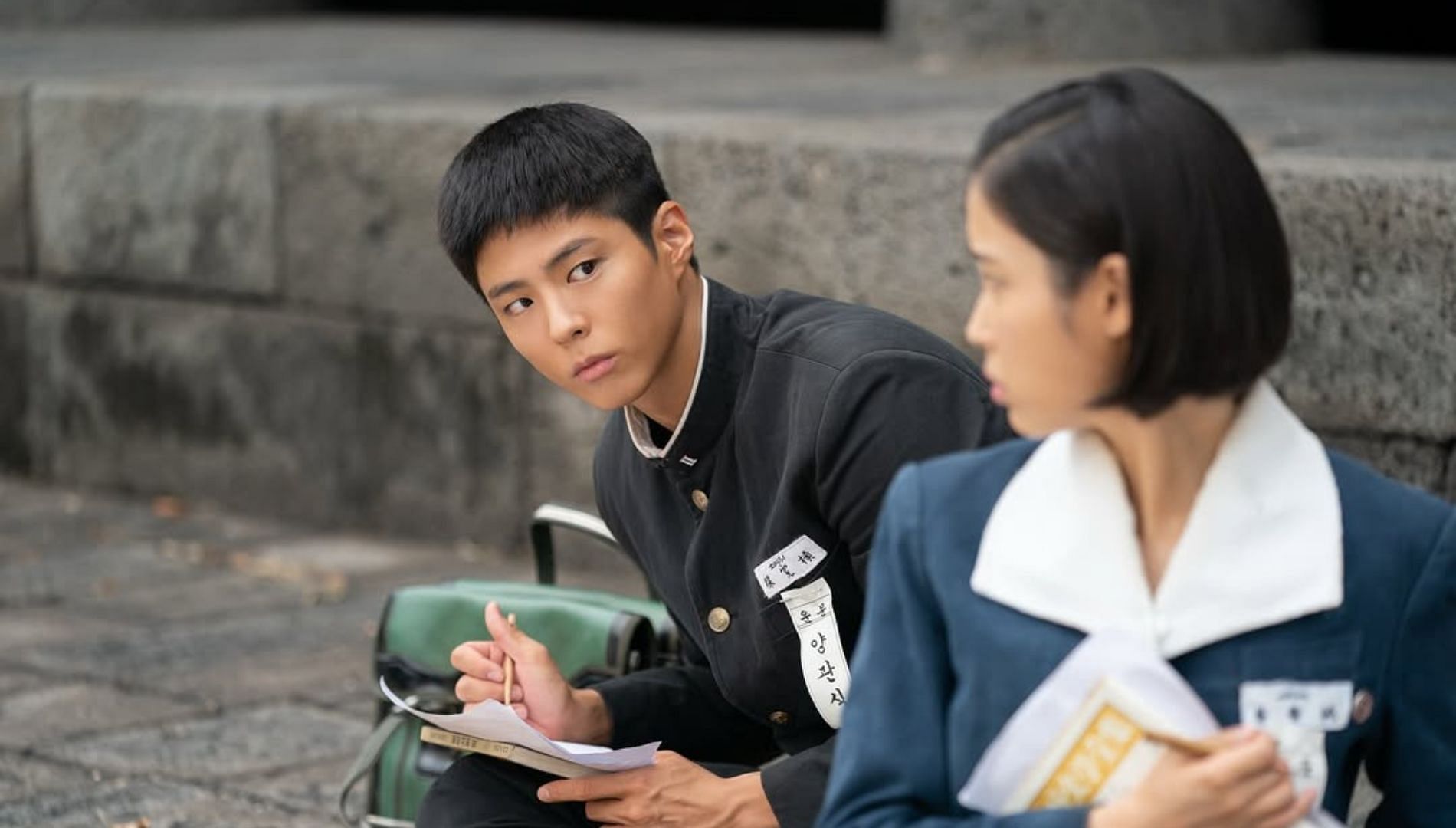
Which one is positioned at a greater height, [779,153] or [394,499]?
[779,153]

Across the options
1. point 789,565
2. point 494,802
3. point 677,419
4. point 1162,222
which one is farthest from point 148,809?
point 1162,222

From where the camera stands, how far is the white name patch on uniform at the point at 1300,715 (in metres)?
1.69

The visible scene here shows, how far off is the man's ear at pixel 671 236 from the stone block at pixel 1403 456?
158 cm

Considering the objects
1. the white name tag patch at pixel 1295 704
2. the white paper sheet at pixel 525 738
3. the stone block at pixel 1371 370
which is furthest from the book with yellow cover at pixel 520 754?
the stone block at pixel 1371 370

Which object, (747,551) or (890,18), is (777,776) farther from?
(890,18)

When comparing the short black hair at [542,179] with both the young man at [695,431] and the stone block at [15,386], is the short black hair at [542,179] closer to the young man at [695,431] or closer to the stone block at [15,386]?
the young man at [695,431]

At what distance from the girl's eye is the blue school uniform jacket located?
29.9 inches

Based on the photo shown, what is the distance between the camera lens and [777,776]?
2.42 m

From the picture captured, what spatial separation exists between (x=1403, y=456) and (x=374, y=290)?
271 centimetres

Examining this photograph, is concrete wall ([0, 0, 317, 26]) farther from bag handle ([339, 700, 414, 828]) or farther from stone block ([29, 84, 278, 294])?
bag handle ([339, 700, 414, 828])

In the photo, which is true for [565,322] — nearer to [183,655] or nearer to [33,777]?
[33,777]

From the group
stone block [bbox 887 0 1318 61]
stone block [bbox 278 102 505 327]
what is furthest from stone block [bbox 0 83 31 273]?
stone block [bbox 887 0 1318 61]

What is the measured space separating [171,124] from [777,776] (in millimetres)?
3911

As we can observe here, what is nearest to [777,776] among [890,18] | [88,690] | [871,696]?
[871,696]
